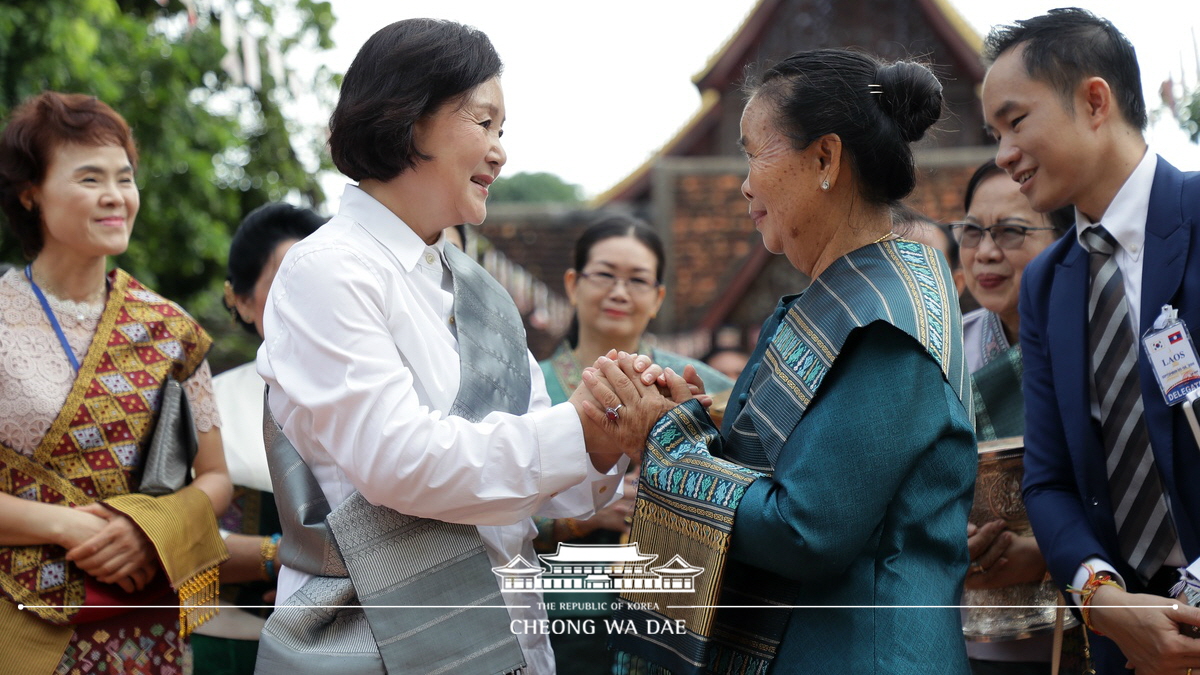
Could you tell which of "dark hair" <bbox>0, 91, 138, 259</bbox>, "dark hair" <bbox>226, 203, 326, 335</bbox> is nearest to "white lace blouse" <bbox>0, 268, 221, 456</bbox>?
"dark hair" <bbox>0, 91, 138, 259</bbox>

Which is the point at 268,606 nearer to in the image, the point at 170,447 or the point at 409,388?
the point at 170,447

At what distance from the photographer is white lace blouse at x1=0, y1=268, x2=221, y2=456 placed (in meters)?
2.61

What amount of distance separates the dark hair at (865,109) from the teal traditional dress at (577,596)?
884 mm

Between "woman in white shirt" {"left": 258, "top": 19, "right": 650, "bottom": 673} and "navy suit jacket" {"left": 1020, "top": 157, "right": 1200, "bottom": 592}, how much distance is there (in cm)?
106

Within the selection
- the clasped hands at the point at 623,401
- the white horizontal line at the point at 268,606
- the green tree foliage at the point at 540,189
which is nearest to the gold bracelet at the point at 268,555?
the white horizontal line at the point at 268,606

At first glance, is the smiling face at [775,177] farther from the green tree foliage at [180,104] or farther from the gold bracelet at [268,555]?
the green tree foliage at [180,104]

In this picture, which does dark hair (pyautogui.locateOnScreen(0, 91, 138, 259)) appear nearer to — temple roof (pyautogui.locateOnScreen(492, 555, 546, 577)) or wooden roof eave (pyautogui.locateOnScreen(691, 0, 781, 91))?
temple roof (pyautogui.locateOnScreen(492, 555, 546, 577))

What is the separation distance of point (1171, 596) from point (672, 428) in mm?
1123

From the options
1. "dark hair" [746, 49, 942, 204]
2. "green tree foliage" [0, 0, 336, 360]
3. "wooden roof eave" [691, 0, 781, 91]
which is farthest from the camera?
"wooden roof eave" [691, 0, 781, 91]

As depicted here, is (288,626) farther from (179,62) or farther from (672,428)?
(179,62)

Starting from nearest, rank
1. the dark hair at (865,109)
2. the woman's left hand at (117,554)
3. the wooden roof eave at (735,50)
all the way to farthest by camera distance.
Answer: the dark hair at (865,109), the woman's left hand at (117,554), the wooden roof eave at (735,50)

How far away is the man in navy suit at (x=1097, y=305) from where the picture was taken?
2262 mm

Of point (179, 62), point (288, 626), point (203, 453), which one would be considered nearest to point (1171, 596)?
point (288, 626)

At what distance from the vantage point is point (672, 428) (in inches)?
83.6
